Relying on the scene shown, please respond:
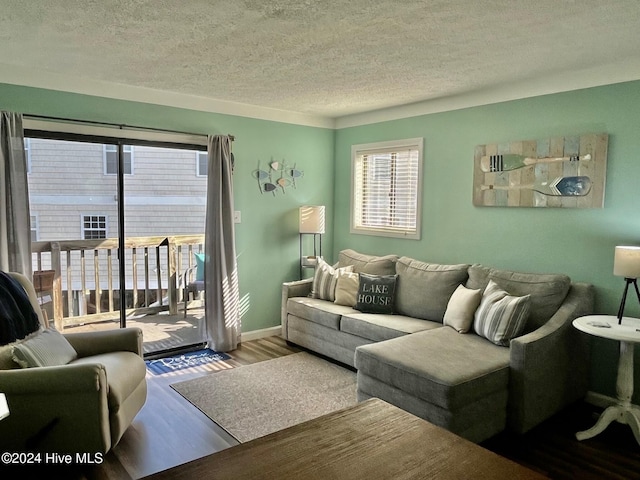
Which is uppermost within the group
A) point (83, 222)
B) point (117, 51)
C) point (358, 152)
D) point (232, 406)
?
point (117, 51)

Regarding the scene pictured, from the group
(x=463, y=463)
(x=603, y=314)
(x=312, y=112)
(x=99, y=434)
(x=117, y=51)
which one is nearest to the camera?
(x=463, y=463)

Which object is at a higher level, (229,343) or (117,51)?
(117,51)

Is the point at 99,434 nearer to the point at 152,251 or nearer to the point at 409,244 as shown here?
the point at 152,251

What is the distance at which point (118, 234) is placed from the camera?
409 centimetres

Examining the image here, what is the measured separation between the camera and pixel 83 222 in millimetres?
3979

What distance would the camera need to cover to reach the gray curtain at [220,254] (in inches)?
173

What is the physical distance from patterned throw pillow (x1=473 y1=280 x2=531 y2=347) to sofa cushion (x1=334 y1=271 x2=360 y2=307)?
1315 mm

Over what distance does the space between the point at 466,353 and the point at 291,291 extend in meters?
2.14

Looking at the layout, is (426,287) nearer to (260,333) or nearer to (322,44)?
(260,333)

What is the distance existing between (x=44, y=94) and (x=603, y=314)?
453 cm

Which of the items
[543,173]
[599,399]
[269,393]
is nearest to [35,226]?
→ [269,393]

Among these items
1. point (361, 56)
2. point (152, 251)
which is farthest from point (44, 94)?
point (361, 56)

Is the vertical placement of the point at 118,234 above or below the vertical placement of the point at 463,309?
above

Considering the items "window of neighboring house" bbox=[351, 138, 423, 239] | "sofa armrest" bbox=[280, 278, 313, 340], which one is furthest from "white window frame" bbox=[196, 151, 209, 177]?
"window of neighboring house" bbox=[351, 138, 423, 239]
